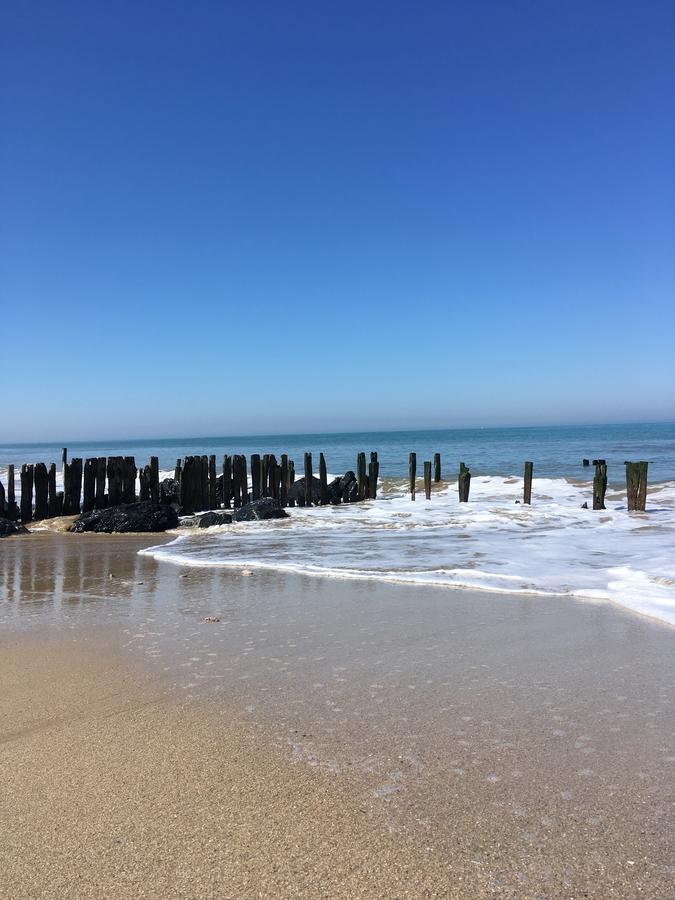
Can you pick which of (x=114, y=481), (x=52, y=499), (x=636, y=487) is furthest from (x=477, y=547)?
(x=52, y=499)

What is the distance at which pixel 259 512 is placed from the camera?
15391 mm

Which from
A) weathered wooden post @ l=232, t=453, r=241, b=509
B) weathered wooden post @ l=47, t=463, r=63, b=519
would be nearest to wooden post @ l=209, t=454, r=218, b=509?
weathered wooden post @ l=232, t=453, r=241, b=509

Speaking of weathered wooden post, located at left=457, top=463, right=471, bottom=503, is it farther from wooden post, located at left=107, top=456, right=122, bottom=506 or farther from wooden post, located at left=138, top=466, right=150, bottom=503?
wooden post, located at left=107, top=456, right=122, bottom=506

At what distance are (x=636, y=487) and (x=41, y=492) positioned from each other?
581 inches

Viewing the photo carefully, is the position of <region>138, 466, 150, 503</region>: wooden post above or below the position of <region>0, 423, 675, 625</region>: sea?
above

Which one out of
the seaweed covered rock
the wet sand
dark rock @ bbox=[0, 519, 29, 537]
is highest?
the wet sand

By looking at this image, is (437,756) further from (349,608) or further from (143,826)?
(349,608)

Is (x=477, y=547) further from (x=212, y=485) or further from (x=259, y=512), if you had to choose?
(x=212, y=485)

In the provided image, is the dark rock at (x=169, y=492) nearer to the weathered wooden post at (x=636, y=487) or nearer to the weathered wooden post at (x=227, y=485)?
the weathered wooden post at (x=227, y=485)

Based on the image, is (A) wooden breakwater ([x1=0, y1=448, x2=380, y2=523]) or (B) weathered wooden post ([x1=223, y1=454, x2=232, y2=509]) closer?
(A) wooden breakwater ([x1=0, y1=448, x2=380, y2=523])

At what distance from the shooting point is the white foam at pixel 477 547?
7.63 metres

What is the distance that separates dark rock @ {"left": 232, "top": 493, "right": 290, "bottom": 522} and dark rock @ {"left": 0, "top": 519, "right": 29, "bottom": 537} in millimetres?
4493

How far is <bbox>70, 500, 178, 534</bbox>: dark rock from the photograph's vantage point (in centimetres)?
1420

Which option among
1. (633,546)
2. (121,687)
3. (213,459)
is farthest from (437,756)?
(213,459)
